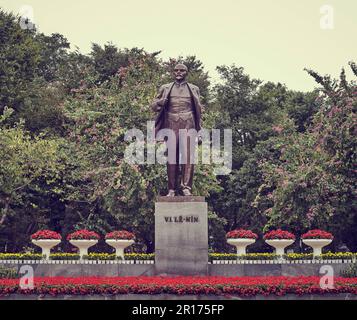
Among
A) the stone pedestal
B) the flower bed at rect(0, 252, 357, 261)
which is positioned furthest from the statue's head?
the flower bed at rect(0, 252, 357, 261)

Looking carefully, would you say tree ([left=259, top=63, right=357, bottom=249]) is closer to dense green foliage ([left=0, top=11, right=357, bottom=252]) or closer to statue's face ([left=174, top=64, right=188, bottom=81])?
dense green foliage ([left=0, top=11, right=357, bottom=252])

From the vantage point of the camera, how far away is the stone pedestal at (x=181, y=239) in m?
25.3

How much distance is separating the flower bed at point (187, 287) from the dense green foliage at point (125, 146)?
49.7ft

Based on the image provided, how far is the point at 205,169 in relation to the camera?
44594mm

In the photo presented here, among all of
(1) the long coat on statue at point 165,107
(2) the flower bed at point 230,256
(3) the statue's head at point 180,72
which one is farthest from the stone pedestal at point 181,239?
(2) the flower bed at point 230,256

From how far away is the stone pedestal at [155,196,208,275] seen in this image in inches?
997

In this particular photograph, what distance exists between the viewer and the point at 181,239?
25.4 metres

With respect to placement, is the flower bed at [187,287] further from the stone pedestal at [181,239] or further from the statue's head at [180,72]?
the statue's head at [180,72]

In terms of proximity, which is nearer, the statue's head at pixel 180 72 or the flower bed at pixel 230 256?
the statue's head at pixel 180 72

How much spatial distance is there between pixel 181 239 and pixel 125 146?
18.9 metres

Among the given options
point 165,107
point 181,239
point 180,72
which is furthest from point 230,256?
point 180,72

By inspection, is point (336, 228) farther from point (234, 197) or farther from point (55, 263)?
point (55, 263)

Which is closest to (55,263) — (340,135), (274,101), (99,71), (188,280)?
(188,280)

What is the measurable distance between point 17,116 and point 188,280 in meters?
26.9
